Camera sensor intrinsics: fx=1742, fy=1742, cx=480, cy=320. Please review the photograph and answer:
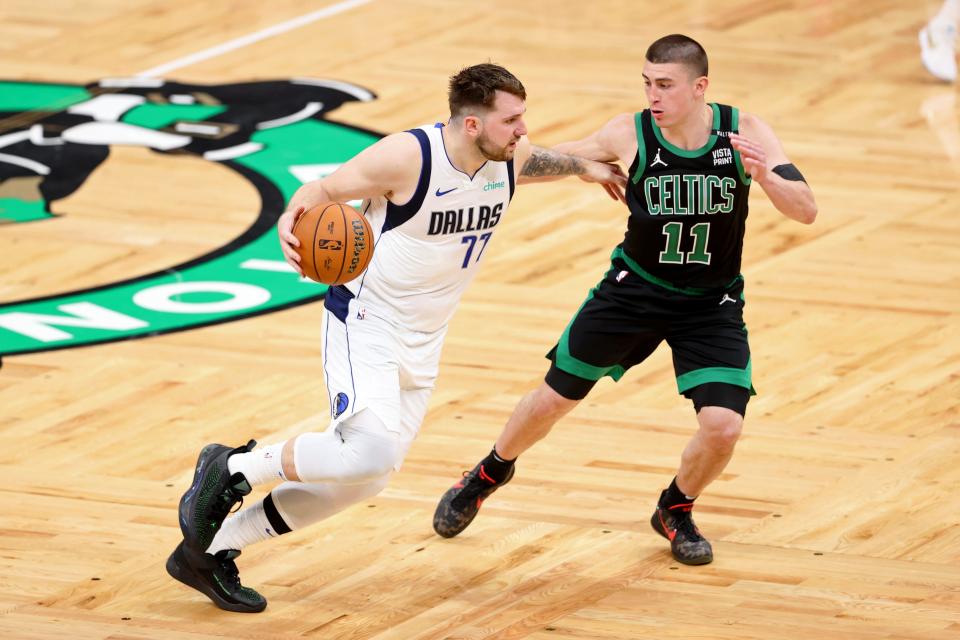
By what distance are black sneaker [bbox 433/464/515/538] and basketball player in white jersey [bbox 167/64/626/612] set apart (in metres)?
0.66

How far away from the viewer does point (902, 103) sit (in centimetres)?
1280

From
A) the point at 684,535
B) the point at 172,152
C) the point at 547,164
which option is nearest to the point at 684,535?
the point at 684,535

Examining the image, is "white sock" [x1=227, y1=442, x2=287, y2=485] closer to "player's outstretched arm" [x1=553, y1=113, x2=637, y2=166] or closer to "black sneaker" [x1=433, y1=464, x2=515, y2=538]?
"black sneaker" [x1=433, y1=464, x2=515, y2=538]

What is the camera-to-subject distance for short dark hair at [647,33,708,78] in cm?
591

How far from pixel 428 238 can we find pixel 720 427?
4.00 ft

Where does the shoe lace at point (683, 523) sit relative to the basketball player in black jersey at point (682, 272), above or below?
below

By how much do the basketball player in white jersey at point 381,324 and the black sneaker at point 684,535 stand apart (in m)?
1.06

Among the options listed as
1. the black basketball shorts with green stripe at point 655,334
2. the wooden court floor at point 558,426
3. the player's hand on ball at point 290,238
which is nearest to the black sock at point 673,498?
the wooden court floor at point 558,426

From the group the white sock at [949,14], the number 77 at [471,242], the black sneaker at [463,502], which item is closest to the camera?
the number 77 at [471,242]

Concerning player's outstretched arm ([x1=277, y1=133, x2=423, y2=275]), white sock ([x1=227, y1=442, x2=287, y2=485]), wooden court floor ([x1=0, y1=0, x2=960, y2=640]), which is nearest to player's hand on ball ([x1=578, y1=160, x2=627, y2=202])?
player's outstretched arm ([x1=277, y1=133, x2=423, y2=275])

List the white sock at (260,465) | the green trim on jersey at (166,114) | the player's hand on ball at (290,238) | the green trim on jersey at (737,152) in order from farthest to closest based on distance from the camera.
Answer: the green trim on jersey at (166,114) < the green trim on jersey at (737,152) < the white sock at (260,465) < the player's hand on ball at (290,238)

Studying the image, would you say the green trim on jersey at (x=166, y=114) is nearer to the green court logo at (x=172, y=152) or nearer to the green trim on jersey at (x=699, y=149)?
the green court logo at (x=172, y=152)

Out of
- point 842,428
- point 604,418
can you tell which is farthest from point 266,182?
point 842,428

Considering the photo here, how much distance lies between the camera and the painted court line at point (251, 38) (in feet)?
45.1
